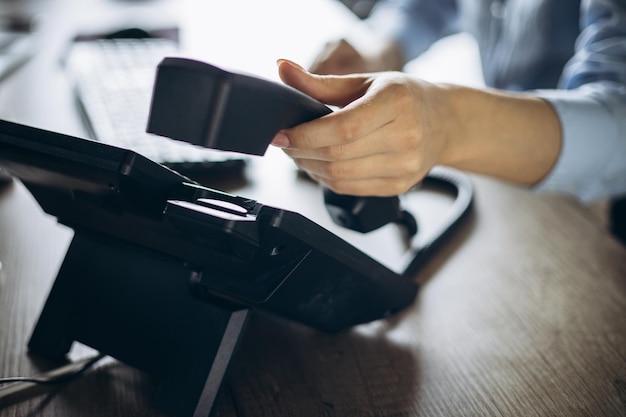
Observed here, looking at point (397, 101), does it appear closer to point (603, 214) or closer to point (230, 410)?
point (230, 410)

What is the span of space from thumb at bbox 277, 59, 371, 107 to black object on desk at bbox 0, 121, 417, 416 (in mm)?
124

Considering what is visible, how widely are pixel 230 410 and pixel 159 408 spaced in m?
0.05

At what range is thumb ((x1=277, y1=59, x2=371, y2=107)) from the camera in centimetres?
49

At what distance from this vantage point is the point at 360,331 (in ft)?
1.82

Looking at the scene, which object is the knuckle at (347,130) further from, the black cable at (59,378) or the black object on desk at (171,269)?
the black cable at (59,378)

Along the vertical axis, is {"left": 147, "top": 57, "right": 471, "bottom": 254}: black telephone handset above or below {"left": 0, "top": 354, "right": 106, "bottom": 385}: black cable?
above

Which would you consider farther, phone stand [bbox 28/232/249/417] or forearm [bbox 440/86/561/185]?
forearm [bbox 440/86/561/185]

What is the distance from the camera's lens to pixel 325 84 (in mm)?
507

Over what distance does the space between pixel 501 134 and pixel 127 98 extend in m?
0.50

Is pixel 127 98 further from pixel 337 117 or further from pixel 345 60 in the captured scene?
pixel 337 117

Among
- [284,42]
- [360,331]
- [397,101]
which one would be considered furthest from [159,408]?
[284,42]

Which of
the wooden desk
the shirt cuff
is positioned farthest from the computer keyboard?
the shirt cuff

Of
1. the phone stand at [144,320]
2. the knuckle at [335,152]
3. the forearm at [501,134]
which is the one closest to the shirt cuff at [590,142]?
the forearm at [501,134]

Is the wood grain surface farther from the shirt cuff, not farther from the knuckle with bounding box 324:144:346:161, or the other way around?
the knuckle with bounding box 324:144:346:161
